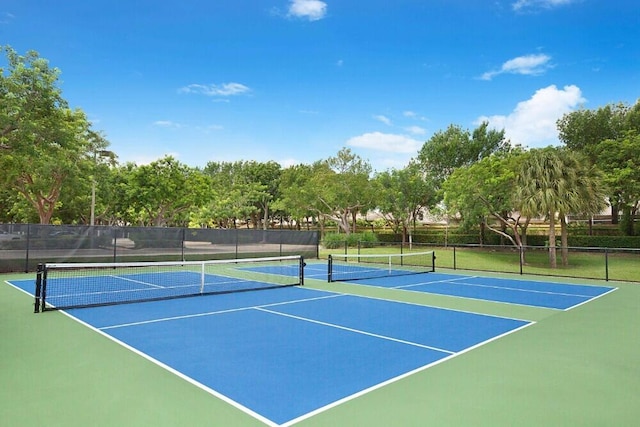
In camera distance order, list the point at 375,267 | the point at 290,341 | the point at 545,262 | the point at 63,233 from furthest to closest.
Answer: the point at 545,262
the point at 375,267
the point at 63,233
the point at 290,341

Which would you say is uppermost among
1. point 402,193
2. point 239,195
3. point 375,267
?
point 239,195

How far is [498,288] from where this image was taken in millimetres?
14250

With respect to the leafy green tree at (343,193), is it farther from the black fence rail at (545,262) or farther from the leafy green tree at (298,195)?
the black fence rail at (545,262)

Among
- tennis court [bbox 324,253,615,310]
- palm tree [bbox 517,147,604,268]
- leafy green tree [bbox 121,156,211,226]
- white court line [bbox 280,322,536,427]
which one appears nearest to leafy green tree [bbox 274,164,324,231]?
leafy green tree [bbox 121,156,211,226]

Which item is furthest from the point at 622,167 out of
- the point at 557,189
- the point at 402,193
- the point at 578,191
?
the point at 402,193

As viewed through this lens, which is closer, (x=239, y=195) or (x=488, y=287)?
(x=488, y=287)

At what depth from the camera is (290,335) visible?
739 cm

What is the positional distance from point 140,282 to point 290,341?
9.54 metres

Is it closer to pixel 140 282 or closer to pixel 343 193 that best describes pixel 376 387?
pixel 140 282

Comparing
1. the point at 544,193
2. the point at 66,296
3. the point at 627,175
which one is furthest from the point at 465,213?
the point at 66,296

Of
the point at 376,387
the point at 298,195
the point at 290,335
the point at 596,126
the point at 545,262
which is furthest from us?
the point at 298,195

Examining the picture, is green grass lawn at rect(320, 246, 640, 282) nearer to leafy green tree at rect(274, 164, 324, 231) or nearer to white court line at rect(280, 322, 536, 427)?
leafy green tree at rect(274, 164, 324, 231)

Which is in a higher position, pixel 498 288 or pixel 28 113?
pixel 28 113

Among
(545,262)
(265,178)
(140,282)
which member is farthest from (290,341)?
(265,178)
